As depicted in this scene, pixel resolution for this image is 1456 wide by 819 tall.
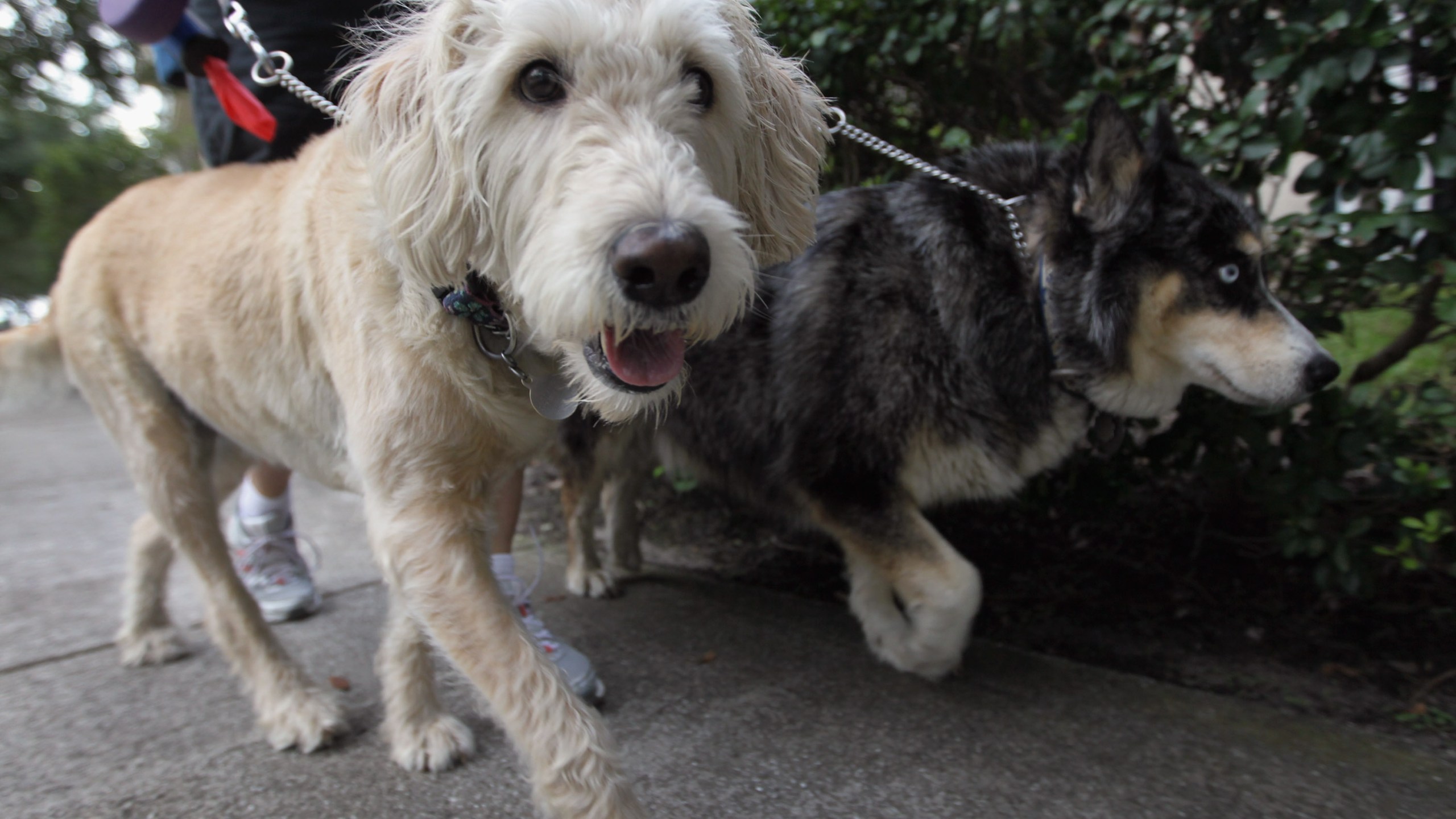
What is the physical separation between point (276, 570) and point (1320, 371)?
11.3 feet

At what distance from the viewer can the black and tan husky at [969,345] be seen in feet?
7.61

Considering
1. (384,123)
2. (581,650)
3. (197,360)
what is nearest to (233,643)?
(197,360)

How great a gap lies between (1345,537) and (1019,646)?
99 centimetres

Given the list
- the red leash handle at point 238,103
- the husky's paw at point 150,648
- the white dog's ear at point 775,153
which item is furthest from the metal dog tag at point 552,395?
the husky's paw at point 150,648

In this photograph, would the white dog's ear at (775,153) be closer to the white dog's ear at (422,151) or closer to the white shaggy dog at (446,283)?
the white shaggy dog at (446,283)

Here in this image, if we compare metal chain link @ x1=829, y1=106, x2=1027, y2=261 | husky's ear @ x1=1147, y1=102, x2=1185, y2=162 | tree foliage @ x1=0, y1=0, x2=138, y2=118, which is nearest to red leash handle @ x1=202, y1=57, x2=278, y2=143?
metal chain link @ x1=829, y1=106, x2=1027, y2=261

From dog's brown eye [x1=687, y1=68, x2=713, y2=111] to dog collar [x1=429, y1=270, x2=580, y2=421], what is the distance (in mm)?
536

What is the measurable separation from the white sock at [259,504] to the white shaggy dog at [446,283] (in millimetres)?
701

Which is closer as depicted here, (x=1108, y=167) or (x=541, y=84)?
(x=541, y=84)

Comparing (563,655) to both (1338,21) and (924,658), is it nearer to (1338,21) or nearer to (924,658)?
(924,658)

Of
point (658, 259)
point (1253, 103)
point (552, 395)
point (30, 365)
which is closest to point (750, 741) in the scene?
point (552, 395)

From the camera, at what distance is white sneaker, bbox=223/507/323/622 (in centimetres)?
313

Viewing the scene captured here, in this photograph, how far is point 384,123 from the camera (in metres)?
1.56

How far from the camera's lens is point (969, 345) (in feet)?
8.07
